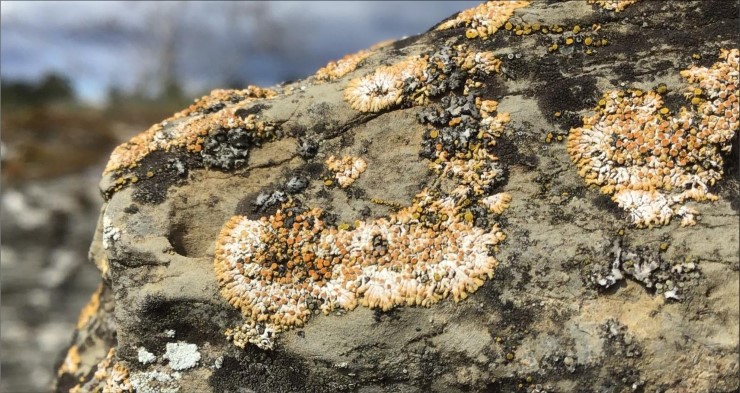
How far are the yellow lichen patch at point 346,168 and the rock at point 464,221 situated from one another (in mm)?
18

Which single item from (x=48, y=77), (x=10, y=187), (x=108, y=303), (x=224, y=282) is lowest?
(x=224, y=282)

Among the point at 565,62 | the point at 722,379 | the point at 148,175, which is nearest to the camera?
the point at 722,379

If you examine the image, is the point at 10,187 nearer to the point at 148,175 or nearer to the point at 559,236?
the point at 148,175

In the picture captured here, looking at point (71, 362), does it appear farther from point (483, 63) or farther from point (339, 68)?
point (483, 63)

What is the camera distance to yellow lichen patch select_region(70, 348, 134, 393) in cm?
461

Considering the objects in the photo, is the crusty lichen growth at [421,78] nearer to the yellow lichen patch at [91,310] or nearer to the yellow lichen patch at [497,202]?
the yellow lichen patch at [497,202]

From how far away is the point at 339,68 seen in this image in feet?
17.9

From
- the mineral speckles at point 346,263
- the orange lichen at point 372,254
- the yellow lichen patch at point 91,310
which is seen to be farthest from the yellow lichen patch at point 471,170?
the yellow lichen patch at point 91,310

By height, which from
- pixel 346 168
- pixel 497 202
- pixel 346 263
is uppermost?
pixel 346 168

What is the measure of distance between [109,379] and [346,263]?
2.54 metres

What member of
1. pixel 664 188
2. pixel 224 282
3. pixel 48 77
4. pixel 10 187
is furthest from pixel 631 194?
pixel 48 77

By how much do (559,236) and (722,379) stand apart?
145 cm

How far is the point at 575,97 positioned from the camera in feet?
14.5

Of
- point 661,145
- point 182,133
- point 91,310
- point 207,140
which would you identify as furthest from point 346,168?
point 91,310
